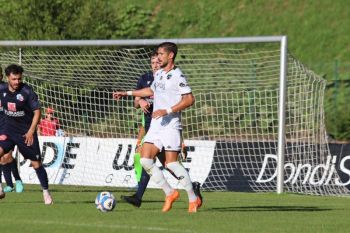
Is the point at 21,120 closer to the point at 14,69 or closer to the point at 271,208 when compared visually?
the point at 14,69

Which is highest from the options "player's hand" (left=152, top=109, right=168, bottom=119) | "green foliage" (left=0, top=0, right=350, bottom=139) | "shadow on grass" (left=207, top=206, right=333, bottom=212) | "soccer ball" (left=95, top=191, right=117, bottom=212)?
"green foliage" (left=0, top=0, right=350, bottom=139)

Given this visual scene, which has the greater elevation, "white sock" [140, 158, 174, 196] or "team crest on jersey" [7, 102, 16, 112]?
"team crest on jersey" [7, 102, 16, 112]

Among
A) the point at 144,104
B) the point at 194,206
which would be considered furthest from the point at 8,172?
the point at 194,206

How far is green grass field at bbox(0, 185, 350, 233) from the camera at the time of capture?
1070cm

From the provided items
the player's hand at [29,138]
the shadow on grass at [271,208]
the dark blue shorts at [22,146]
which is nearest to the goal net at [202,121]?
the shadow on grass at [271,208]

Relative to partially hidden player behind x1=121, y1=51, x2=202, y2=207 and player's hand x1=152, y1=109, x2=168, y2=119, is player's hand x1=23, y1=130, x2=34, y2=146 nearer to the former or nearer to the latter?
partially hidden player behind x1=121, y1=51, x2=202, y2=207

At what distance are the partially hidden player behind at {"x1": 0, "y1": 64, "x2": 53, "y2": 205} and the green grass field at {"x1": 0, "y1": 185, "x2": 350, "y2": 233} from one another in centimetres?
55

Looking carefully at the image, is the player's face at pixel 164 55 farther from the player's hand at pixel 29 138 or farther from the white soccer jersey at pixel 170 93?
the player's hand at pixel 29 138

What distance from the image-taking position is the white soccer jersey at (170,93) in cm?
1255

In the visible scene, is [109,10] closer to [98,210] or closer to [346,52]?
[346,52]

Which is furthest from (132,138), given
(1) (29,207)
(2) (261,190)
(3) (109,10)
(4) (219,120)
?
(3) (109,10)

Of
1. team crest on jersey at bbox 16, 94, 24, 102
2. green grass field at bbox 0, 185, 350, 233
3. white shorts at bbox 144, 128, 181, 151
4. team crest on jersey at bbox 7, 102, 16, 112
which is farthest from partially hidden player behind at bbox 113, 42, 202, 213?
team crest on jersey at bbox 7, 102, 16, 112

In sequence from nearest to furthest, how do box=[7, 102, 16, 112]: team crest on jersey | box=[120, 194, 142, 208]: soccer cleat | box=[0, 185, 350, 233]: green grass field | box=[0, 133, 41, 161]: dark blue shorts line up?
box=[0, 185, 350, 233]: green grass field
box=[120, 194, 142, 208]: soccer cleat
box=[0, 133, 41, 161]: dark blue shorts
box=[7, 102, 16, 112]: team crest on jersey

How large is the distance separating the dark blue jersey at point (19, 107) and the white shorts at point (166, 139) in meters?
2.21
